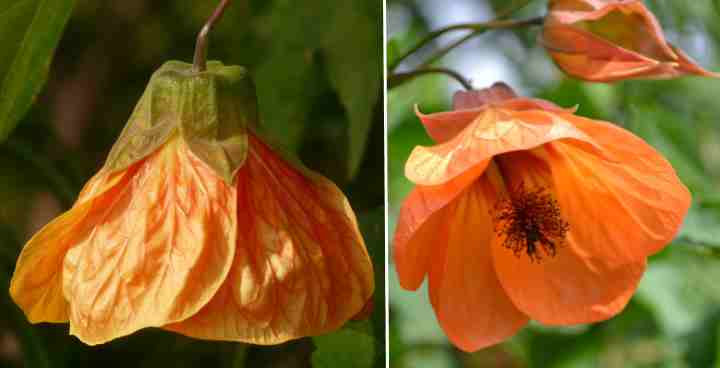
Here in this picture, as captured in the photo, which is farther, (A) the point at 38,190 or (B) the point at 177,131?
(A) the point at 38,190

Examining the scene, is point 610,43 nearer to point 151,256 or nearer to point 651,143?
point 151,256

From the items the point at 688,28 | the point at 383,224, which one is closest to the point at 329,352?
the point at 383,224

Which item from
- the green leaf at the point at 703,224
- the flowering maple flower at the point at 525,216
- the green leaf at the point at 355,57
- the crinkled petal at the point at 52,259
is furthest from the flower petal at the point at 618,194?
the green leaf at the point at 703,224

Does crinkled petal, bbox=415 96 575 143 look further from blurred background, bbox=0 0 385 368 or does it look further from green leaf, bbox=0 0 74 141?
green leaf, bbox=0 0 74 141

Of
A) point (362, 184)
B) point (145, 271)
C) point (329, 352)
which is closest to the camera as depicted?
point (145, 271)

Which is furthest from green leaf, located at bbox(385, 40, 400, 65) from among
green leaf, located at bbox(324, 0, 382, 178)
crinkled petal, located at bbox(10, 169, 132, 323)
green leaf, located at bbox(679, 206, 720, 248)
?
green leaf, located at bbox(679, 206, 720, 248)

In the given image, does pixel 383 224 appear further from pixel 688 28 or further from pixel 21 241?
pixel 688 28
